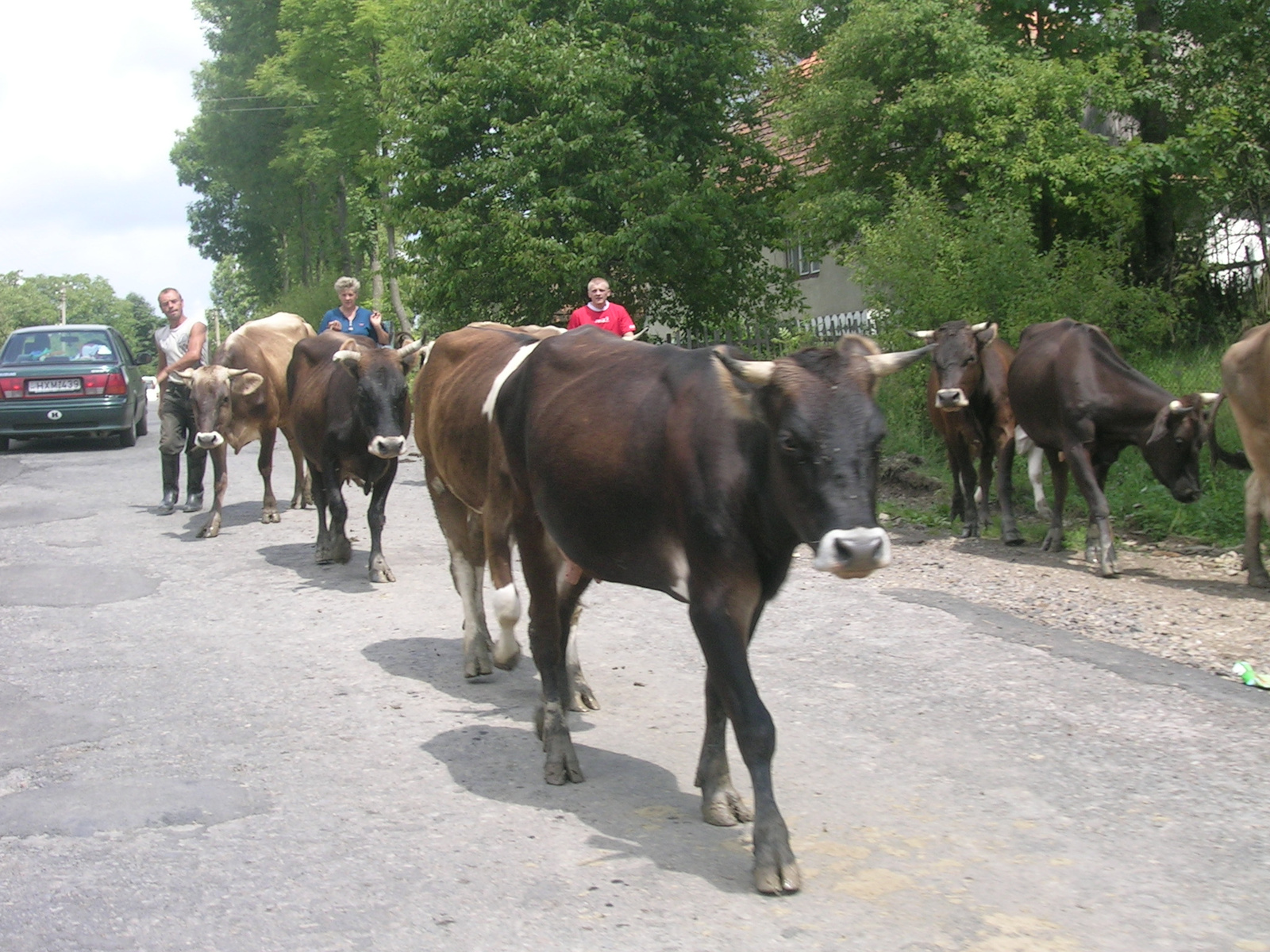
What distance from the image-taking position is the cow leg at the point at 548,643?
205 inches

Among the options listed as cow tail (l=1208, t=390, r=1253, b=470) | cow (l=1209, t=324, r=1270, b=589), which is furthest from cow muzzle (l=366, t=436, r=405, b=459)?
cow tail (l=1208, t=390, r=1253, b=470)

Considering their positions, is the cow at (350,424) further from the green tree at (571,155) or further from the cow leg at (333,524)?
the green tree at (571,155)

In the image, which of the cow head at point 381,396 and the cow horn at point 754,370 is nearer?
the cow horn at point 754,370

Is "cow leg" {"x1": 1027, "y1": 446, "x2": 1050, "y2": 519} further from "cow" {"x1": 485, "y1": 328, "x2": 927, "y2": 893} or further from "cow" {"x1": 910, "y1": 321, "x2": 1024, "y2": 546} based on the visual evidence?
"cow" {"x1": 485, "y1": 328, "x2": 927, "y2": 893}

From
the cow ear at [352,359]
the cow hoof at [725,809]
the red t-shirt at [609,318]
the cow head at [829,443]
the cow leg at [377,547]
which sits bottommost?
the cow hoof at [725,809]

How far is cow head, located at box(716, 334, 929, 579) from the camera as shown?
12.6ft

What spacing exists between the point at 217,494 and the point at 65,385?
9930 millimetres

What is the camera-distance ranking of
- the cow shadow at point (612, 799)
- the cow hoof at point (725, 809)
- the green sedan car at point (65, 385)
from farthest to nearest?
the green sedan car at point (65, 385), the cow hoof at point (725, 809), the cow shadow at point (612, 799)

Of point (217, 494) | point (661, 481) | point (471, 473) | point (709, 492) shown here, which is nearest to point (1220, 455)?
point (471, 473)

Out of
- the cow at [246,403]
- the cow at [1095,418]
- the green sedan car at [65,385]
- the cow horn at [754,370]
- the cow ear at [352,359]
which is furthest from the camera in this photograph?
the green sedan car at [65,385]

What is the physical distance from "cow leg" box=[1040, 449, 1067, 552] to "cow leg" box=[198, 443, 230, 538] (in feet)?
24.7

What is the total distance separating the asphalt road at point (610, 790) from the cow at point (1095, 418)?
8.83 feet

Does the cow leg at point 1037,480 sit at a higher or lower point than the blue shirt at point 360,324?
lower

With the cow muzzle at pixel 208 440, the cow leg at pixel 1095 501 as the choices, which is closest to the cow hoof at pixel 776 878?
the cow leg at pixel 1095 501
